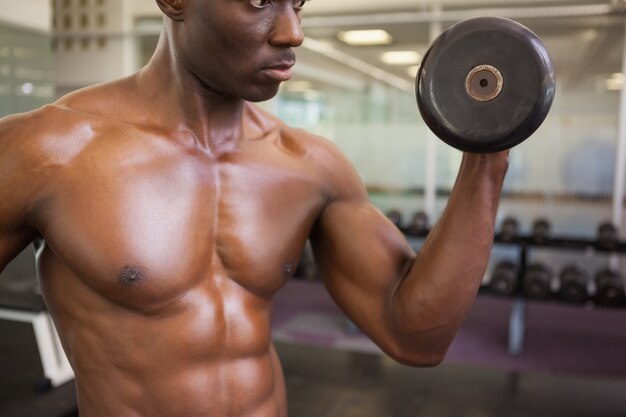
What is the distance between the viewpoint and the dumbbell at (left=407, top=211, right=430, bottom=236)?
12.9ft

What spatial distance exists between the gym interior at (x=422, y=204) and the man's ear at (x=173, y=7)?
1.63 m

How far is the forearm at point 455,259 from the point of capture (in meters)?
0.77

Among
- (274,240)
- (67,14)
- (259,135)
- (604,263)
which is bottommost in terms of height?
(604,263)

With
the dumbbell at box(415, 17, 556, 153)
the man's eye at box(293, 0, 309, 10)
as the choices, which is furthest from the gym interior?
the dumbbell at box(415, 17, 556, 153)

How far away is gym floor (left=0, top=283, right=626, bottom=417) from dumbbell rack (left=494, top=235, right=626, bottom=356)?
101 centimetres

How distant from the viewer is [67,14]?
550 centimetres

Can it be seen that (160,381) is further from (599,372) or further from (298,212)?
(599,372)

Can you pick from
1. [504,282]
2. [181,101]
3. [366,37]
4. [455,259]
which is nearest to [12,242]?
[181,101]

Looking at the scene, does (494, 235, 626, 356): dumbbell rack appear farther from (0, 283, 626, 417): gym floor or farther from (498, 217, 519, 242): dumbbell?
(0, 283, 626, 417): gym floor

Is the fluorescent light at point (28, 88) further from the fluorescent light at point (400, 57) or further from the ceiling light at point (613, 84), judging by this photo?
the ceiling light at point (613, 84)

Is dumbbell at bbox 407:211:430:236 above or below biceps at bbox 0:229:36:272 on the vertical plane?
below

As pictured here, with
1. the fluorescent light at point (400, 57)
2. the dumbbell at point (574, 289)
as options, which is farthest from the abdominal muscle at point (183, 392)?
the fluorescent light at point (400, 57)

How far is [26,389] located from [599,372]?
9.82 feet

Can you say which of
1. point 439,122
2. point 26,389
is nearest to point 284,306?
point 26,389
